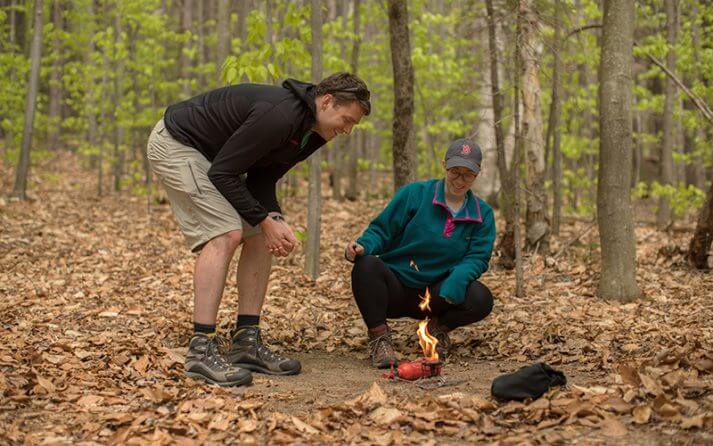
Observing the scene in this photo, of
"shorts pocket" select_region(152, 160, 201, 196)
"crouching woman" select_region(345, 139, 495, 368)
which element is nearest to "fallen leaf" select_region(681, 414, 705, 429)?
"crouching woman" select_region(345, 139, 495, 368)

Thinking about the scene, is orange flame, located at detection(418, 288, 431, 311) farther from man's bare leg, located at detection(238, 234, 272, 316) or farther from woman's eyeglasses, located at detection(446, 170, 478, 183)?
man's bare leg, located at detection(238, 234, 272, 316)

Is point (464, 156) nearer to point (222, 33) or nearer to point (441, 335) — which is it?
point (441, 335)

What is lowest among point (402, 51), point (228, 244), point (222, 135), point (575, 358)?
point (575, 358)

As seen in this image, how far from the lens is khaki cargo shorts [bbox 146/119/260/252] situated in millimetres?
4004

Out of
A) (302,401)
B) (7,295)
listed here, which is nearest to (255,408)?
(302,401)

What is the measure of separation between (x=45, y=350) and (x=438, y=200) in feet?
9.12

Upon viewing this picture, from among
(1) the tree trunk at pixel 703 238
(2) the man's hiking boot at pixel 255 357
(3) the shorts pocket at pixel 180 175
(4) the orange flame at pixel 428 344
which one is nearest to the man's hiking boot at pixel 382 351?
(4) the orange flame at pixel 428 344

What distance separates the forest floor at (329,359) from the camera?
3.10m

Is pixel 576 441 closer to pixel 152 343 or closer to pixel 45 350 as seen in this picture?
pixel 152 343

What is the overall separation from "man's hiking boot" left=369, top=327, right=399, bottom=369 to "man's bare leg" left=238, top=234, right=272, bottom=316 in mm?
800

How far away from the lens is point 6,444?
2854 millimetres

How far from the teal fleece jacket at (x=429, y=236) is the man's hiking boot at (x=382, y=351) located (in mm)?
407

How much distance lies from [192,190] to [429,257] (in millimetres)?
1691

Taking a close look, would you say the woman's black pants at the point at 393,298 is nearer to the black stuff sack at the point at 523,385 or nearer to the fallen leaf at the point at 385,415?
the black stuff sack at the point at 523,385
